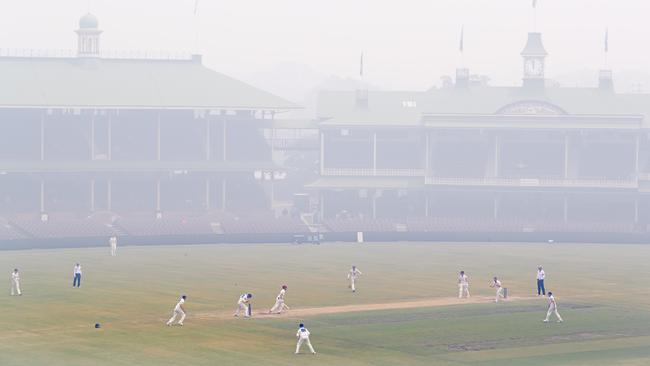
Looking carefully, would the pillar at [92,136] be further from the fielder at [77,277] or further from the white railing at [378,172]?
the fielder at [77,277]

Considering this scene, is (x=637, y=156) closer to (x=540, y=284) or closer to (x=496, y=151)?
(x=496, y=151)

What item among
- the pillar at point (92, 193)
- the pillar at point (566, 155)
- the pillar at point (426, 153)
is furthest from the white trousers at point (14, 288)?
the pillar at point (566, 155)

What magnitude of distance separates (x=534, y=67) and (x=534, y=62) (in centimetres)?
76

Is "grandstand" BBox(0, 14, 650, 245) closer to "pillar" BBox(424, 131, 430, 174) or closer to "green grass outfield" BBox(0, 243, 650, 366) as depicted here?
"pillar" BBox(424, 131, 430, 174)

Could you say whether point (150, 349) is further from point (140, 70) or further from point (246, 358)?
point (140, 70)

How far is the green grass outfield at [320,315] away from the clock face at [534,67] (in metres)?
57.3

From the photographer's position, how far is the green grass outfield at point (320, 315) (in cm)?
5691

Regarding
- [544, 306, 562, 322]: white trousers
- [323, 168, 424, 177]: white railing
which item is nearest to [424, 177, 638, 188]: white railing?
[323, 168, 424, 177]: white railing

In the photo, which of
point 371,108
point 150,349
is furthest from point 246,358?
point 371,108

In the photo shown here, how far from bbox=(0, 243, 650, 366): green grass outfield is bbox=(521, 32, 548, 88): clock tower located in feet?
185

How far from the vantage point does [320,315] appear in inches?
2741

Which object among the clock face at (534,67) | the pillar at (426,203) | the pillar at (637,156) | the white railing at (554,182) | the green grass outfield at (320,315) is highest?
the clock face at (534,67)

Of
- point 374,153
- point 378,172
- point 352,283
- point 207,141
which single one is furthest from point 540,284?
point 207,141

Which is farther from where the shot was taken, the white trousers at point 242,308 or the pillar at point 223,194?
the pillar at point 223,194
